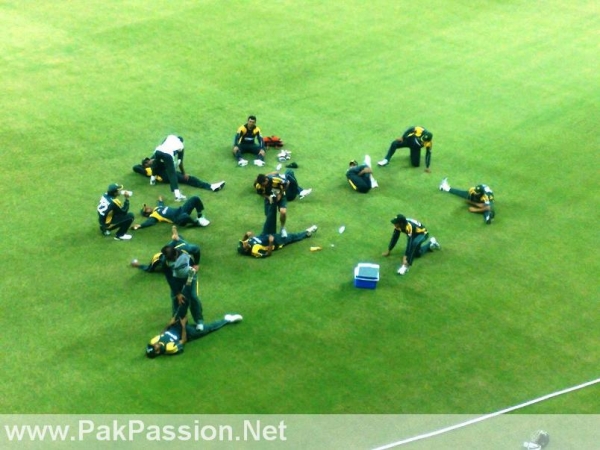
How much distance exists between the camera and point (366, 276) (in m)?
19.6

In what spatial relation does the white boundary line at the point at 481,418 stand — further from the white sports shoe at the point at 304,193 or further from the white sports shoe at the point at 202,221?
the white sports shoe at the point at 304,193

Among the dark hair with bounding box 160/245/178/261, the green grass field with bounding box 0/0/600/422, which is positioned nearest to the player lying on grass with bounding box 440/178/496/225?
the green grass field with bounding box 0/0/600/422

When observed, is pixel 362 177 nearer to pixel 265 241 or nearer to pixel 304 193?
pixel 304 193

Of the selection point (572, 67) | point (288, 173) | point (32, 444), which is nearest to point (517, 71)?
point (572, 67)

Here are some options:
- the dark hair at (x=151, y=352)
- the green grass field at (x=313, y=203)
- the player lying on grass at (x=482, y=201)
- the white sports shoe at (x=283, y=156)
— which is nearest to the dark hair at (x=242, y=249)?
the green grass field at (x=313, y=203)

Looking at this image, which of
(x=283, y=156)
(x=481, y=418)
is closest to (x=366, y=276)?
(x=481, y=418)

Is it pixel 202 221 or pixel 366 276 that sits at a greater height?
pixel 202 221

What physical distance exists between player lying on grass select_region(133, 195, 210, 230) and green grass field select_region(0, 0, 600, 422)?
34 centimetres

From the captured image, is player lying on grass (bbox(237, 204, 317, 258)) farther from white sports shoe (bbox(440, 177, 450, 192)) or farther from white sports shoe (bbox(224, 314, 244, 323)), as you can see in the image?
white sports shoe (bbox(440, 177, 450, 192))

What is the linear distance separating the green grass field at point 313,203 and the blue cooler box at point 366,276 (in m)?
0.27

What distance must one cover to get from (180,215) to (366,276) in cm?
477

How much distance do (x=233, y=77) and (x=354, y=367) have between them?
1472 cm

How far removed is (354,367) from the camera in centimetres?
1758

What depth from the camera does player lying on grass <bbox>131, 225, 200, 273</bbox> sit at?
18455 millimetres
